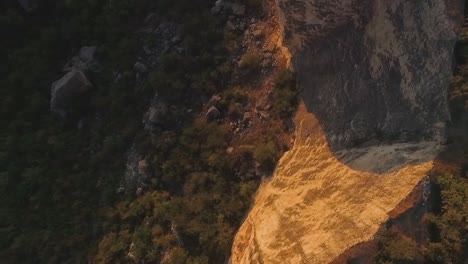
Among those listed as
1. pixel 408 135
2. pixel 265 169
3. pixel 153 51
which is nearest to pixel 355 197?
pixel 408 135

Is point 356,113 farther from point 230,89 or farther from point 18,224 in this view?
point 18,224

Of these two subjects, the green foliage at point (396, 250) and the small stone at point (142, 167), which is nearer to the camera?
the green foliage at point (396, 250)

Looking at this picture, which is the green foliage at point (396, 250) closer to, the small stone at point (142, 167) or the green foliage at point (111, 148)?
the green foliage at point (111, 148)

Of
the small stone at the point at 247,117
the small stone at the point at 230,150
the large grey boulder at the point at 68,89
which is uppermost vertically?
the large grey boulder at the point at 68,89

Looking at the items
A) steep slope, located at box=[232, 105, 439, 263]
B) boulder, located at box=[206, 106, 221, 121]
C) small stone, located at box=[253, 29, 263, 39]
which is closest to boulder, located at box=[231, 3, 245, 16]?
small stone, located at box=[253, 29, 263, 39]

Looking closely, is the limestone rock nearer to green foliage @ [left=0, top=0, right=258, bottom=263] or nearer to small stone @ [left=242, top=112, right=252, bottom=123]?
green foliage @ [left=0, top=0, right=258, bottom=263]

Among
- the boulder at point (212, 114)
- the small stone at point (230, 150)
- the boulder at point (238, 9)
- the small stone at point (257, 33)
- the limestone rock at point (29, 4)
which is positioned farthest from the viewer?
the limestone rock at point (29, 4)

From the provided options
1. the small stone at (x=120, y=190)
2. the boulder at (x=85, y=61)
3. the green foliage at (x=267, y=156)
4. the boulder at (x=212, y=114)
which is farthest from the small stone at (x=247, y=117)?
the boulder at (x=85, y=61)
